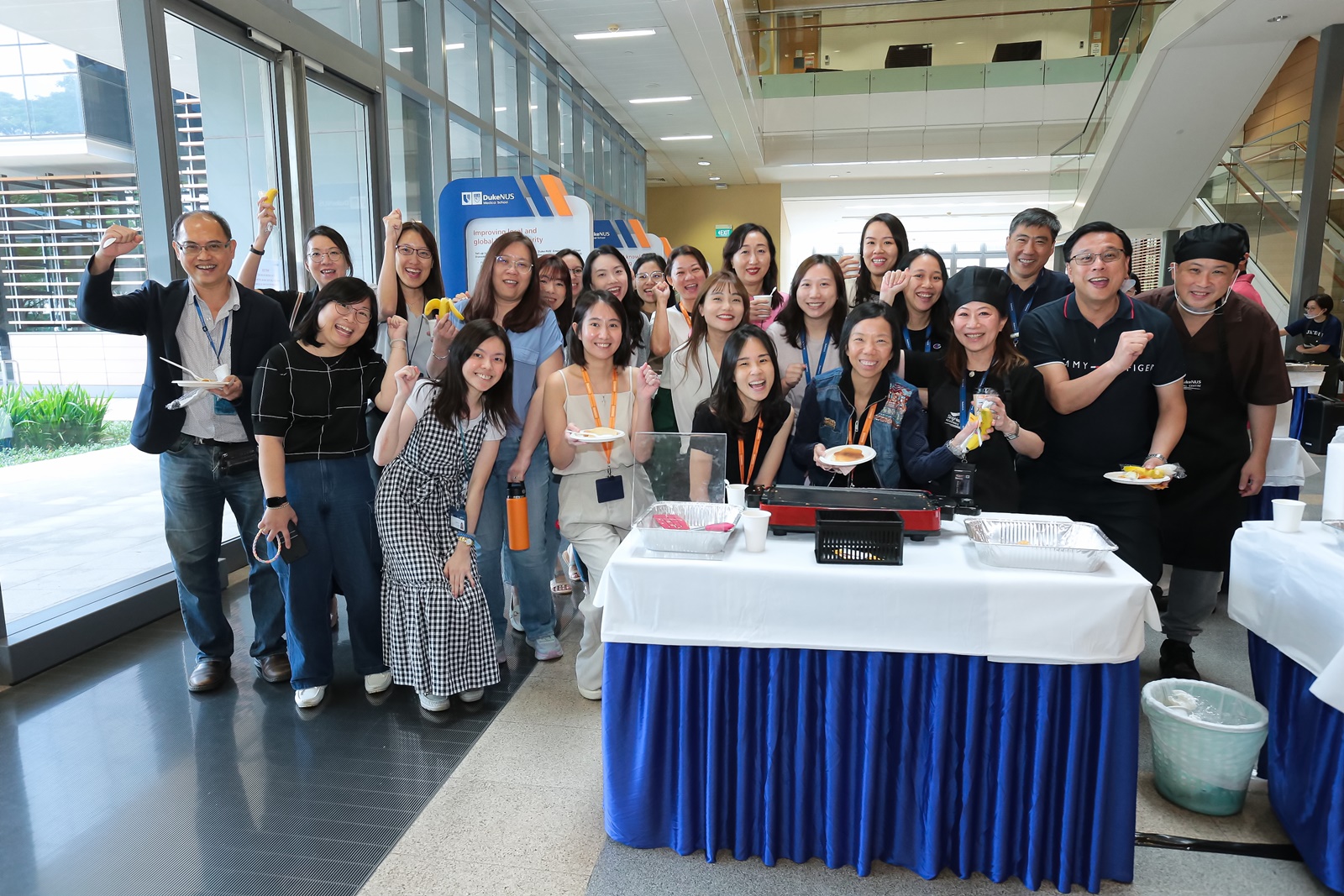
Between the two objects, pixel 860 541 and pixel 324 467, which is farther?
pixel 324 467

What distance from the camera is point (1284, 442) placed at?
3623 millimetres

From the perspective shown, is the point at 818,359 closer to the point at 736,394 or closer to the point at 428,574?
the point at 736,394

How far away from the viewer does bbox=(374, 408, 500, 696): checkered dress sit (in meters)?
2.87

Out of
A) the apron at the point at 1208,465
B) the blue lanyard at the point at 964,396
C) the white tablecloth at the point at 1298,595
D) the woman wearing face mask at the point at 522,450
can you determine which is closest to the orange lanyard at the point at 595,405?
the woman wearing face mask at the point at 522,450

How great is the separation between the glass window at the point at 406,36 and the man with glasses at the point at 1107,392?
4.84m

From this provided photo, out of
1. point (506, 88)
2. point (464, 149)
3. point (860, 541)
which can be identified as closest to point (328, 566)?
point (860, 541)

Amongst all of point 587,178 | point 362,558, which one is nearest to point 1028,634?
point 362,558

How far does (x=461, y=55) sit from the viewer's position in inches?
273

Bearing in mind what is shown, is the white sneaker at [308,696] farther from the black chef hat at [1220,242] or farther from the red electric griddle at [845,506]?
the black chef hat at [1220,242]

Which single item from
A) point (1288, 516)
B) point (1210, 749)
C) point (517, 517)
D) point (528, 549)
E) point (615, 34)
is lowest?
point (1210, 749)

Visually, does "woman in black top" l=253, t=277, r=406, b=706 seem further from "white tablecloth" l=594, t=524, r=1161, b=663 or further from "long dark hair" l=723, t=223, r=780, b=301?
"long dark hair" l=723, t=223, r=780, b=301

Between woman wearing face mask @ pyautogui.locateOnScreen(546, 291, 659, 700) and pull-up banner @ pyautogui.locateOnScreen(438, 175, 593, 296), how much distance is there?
5.67 ft

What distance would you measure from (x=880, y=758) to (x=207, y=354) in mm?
2737

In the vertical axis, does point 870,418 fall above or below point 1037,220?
below
